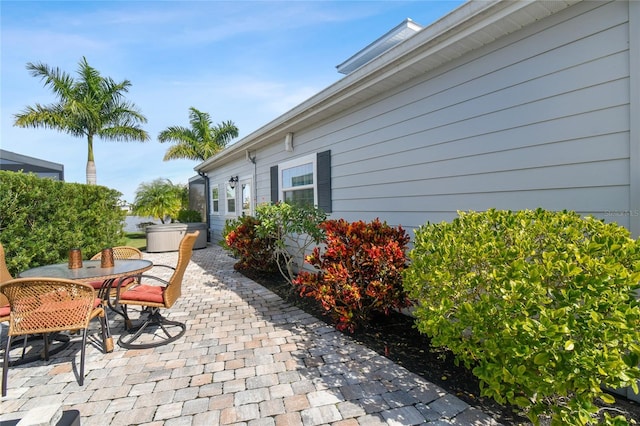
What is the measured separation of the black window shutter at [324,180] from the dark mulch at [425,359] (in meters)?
1.82

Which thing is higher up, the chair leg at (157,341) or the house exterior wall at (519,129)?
the house exterior wall at (519,129)

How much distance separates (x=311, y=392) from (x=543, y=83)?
124 inches

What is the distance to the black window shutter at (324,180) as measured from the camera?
5.20 metres

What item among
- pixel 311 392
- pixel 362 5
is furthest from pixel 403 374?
pixel 362 5

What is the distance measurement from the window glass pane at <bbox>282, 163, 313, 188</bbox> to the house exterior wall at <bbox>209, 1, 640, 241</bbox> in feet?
5.27

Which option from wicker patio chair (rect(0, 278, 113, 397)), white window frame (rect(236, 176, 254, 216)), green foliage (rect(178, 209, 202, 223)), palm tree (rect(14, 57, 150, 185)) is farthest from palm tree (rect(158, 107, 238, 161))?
wicker patio chair (rect(0, 278, 113, 397))

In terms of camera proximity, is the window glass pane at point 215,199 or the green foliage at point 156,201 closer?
the window glass pane at point 215,199

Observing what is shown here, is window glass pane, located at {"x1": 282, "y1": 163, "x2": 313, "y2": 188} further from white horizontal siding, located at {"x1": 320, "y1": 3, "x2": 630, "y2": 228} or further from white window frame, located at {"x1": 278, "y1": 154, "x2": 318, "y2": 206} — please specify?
white horizontal siding, located at {"x1": 320, "y1": 3, "x2": 630, "y2": 228}

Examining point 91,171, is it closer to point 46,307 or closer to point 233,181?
point 233,181

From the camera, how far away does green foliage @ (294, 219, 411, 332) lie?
3115 millimetres

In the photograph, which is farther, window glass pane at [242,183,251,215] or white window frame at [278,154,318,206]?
window glass pane at [242,183,251,215]

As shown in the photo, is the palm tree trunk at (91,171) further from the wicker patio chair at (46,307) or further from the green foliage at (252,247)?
the wicker patio chair at (46,307)

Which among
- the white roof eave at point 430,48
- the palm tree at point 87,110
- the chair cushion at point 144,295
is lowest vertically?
the chair cushion at point 144,295

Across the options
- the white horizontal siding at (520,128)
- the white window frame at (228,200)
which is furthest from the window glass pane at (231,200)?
the white horizontal siding at (520,128)
